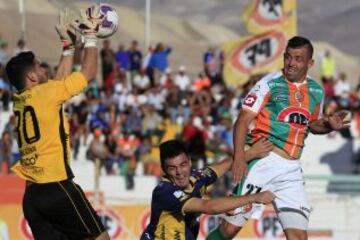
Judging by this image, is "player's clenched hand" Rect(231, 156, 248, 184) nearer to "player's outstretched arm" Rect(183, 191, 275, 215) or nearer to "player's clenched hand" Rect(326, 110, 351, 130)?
"player's clenched hand" Rect(326, 110, 351, 130)

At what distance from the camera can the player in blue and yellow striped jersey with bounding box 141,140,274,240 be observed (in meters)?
8.27

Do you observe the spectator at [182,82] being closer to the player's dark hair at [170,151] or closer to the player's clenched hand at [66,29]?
the player's clenched hand at [66,29]

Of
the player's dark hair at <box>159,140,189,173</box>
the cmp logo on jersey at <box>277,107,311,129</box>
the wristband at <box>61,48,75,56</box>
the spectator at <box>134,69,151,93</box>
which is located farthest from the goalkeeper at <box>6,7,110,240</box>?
the spectator at <box>134,69,151,93</box>

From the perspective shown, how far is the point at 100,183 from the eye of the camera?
19.8 meters

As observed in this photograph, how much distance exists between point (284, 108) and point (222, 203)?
1.89 metres

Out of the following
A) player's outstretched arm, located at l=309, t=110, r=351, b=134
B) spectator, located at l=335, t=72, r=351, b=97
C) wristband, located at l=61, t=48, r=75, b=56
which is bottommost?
player's outstretched arm, located at l=309, t=110, r=351, b=134

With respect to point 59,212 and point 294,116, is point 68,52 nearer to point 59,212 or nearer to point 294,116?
point 59,212

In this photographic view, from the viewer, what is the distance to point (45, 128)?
8.66 meters

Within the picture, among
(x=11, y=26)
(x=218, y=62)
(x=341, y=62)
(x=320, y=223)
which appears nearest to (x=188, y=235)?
(x=320, y=223)

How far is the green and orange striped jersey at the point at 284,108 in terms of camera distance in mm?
9773

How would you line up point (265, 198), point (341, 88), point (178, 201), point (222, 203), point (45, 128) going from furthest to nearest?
point (341, 88), point (45, 128), point (178, 201), point (222, 203), point (265, 198)

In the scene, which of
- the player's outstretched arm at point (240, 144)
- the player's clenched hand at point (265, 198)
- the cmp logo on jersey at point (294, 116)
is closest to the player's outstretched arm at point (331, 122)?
the cmp logo on jersey at point (294, 116)

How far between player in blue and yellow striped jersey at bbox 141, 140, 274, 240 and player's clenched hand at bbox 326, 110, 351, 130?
1601mm

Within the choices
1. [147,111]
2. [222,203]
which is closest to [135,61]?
[147,111]
